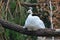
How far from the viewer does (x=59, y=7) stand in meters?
4.23

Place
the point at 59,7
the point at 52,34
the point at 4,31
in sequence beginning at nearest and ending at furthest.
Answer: the point at 52,34 → the point at 4,31 → the point at 59,7

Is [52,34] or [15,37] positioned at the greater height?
[52,34]

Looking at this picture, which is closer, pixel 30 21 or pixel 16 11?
pixel 30 21

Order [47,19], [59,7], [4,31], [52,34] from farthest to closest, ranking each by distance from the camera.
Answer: [47,19]
[59,7]
[4,31]
[52,34]

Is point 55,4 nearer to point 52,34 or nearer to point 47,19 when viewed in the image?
point 47,19

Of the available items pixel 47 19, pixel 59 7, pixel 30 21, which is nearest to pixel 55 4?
pixel 59 7

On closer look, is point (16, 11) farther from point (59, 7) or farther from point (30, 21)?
point (59, 7)

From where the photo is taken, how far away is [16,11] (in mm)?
3256

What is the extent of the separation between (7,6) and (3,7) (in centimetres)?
7

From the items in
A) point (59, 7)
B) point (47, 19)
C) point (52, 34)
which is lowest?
point (47, 19)

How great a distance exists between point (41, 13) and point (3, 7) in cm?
132

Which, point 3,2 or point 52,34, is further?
point 3,2

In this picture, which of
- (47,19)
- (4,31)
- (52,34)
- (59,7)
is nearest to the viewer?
(52,34)

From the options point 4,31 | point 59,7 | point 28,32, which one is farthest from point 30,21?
point 59,7
